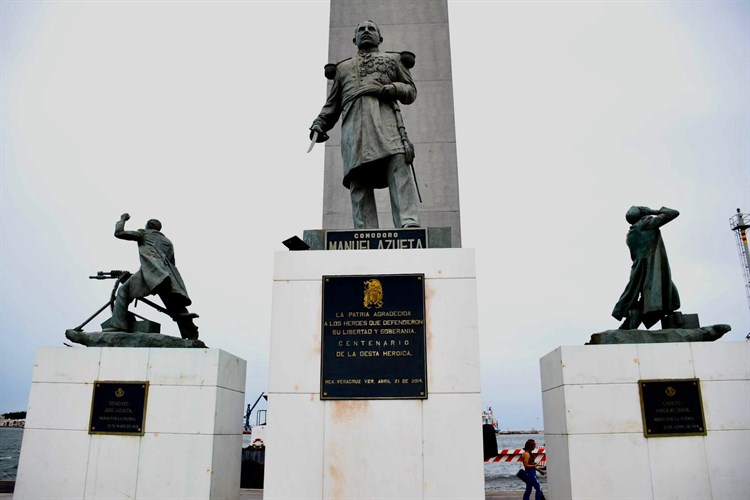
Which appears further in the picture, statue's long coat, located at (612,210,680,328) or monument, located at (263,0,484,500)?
statue's long coat, located at (612,210,680,328)

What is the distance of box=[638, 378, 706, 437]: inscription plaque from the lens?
6191 mm

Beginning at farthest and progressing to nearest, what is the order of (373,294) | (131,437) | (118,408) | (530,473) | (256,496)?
(256,496) → (530,473) → (118,408) → (131,437) → (373,294)

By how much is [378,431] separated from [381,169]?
9.49ft

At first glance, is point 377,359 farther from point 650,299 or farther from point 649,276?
point 649,276

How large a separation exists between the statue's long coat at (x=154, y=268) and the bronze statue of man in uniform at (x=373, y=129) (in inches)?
117

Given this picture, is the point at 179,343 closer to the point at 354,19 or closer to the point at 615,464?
the point at 615,464

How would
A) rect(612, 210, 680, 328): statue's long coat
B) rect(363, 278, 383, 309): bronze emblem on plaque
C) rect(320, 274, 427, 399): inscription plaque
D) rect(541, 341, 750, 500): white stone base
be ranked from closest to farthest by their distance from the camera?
rect(320, 274, 427, 399): inscription plaque, rect(363, 278, 383, 309): bronze emblem on plaque, rect(541, 341, 750, 500): white stone base, rect(612, 210, 680, 328): statue's long coat

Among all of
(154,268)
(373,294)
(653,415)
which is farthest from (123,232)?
(653,415)

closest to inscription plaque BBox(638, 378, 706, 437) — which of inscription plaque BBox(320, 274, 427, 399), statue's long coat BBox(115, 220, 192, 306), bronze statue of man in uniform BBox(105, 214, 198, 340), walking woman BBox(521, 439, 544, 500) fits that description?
walking woman BBox(521, 439, 544, 500)

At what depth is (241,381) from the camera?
783 centimetres

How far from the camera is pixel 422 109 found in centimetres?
1272

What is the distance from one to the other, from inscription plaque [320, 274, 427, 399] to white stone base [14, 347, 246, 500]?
92.5 inches

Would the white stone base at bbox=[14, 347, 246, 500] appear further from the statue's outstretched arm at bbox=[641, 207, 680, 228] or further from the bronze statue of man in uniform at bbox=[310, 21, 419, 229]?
the statue's outstretched arm at bbox=[641, 207, 680, 228]

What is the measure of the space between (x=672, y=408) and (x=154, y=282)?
654cm
